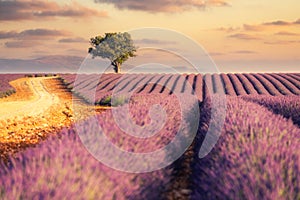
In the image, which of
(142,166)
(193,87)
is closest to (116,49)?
(193,87)

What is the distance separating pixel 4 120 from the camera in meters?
13.3

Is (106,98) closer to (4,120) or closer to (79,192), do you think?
(4,120)

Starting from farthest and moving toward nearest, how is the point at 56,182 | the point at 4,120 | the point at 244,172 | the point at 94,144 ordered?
the point at 4,120 → the point at 94,144 → the point at 244,172 → the point at 56,182

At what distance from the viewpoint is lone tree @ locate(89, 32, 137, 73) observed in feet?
163

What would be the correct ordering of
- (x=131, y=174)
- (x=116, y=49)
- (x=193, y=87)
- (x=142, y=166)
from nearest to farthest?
(x=131, y=174) → (x=142, y=166) → (x=193, y=87) → (x=116, y=49)

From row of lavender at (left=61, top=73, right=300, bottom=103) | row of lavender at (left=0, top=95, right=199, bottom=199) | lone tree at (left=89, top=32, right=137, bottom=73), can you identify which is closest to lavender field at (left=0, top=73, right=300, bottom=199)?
row of lavender at (left=0, top=95, right=199, bottom=199)

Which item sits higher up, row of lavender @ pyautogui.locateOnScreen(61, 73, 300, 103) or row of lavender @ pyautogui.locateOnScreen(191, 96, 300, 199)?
row of lavender @ pyautogui.locateOnScreen(191, 96, 300, 199)

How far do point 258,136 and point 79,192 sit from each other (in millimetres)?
2531

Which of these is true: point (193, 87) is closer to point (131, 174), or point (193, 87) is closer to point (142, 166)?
point (142, 166)

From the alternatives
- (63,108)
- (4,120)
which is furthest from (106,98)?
(4,120)

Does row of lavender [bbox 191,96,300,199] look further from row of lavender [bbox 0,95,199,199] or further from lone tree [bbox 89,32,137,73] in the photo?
lone tree [bbox 89,32,137,73]

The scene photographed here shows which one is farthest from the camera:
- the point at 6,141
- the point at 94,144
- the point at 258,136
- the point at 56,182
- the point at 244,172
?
the point at 6,141

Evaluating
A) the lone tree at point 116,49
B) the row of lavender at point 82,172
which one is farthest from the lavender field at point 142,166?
the lone tree at point 116,49

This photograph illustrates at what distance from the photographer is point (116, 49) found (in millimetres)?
49875
